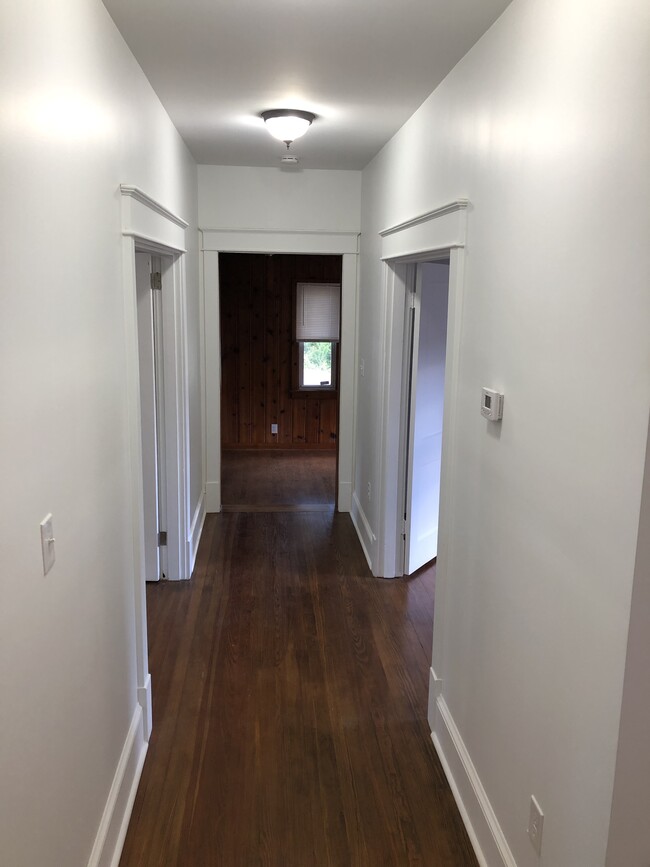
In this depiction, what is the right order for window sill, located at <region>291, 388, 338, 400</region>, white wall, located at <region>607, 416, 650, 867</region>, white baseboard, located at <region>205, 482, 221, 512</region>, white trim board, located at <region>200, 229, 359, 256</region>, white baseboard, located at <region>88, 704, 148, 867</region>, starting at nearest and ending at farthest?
white wall, located at <region>607, 416, 650, 867</region> → white baseboard, located at <region>88, 704, 148, 867</region> → white trim board, located at <region>200, 229, 359, 256</region> → white baseboard, located at <region>205, 482, 221, 512</region> → window sill, located at <region>291, 388, 338, 400</region>

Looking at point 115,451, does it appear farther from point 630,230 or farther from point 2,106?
point 630,230

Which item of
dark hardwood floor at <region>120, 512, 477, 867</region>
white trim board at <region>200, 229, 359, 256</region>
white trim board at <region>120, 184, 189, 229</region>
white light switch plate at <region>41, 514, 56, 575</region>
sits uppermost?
white trim board at <region>200, 229, 359, 256</region>

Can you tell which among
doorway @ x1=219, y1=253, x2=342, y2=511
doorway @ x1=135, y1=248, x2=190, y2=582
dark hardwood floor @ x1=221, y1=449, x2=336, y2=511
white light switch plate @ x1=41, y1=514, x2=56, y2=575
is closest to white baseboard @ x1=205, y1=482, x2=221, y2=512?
dark hardwood floor @ x1=221, y1=449, x2=336, y2=511

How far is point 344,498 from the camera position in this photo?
584cm

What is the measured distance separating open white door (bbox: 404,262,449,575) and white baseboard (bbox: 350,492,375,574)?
35 cm

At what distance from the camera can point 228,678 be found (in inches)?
132

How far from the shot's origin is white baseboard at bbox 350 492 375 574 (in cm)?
478

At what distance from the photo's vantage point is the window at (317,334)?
776 centimetres

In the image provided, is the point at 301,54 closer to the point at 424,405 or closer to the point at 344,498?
the point at 424,405

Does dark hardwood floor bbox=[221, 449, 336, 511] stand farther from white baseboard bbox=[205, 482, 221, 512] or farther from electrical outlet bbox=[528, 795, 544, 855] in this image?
electrical outlet bbox=[528, 795, 544, 855]

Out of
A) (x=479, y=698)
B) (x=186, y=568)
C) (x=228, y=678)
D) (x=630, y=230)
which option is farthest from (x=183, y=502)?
(x=630, y=230)

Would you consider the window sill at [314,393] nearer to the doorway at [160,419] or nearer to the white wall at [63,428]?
the doorway at [160,419]

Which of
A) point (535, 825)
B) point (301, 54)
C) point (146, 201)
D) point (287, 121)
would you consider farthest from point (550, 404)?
point (287, 121)

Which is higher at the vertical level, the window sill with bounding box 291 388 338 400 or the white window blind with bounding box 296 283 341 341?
the white window blind with bounding box 296 283 341 341
